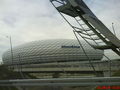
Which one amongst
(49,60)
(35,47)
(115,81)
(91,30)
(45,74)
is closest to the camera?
(115,81)

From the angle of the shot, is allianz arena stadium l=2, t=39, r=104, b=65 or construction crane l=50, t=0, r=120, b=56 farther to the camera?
allianz arena stadium l=2, t=39, r=104, b=65

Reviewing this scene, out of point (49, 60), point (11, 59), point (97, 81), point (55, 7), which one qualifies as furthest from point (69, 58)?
point (97, 81)

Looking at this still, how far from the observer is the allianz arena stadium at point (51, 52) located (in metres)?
132

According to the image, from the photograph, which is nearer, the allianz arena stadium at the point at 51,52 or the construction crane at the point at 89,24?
the construction crane at the point at 89,24

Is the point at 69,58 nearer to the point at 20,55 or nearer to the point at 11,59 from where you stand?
the point at 20,55

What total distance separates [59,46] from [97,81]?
130722mm

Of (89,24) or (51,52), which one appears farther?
(51,52)

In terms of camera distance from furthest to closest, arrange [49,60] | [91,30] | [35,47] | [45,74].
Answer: [35,47] → [49,60] → [45,74] → [91,30]

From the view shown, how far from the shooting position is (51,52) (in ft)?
441

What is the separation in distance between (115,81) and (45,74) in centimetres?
9050

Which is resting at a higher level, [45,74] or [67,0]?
[67,0]

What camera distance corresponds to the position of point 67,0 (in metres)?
20.7

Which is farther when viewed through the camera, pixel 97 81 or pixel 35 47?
pixel 35 47

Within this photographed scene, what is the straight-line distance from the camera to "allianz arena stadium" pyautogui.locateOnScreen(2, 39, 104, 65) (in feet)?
434
